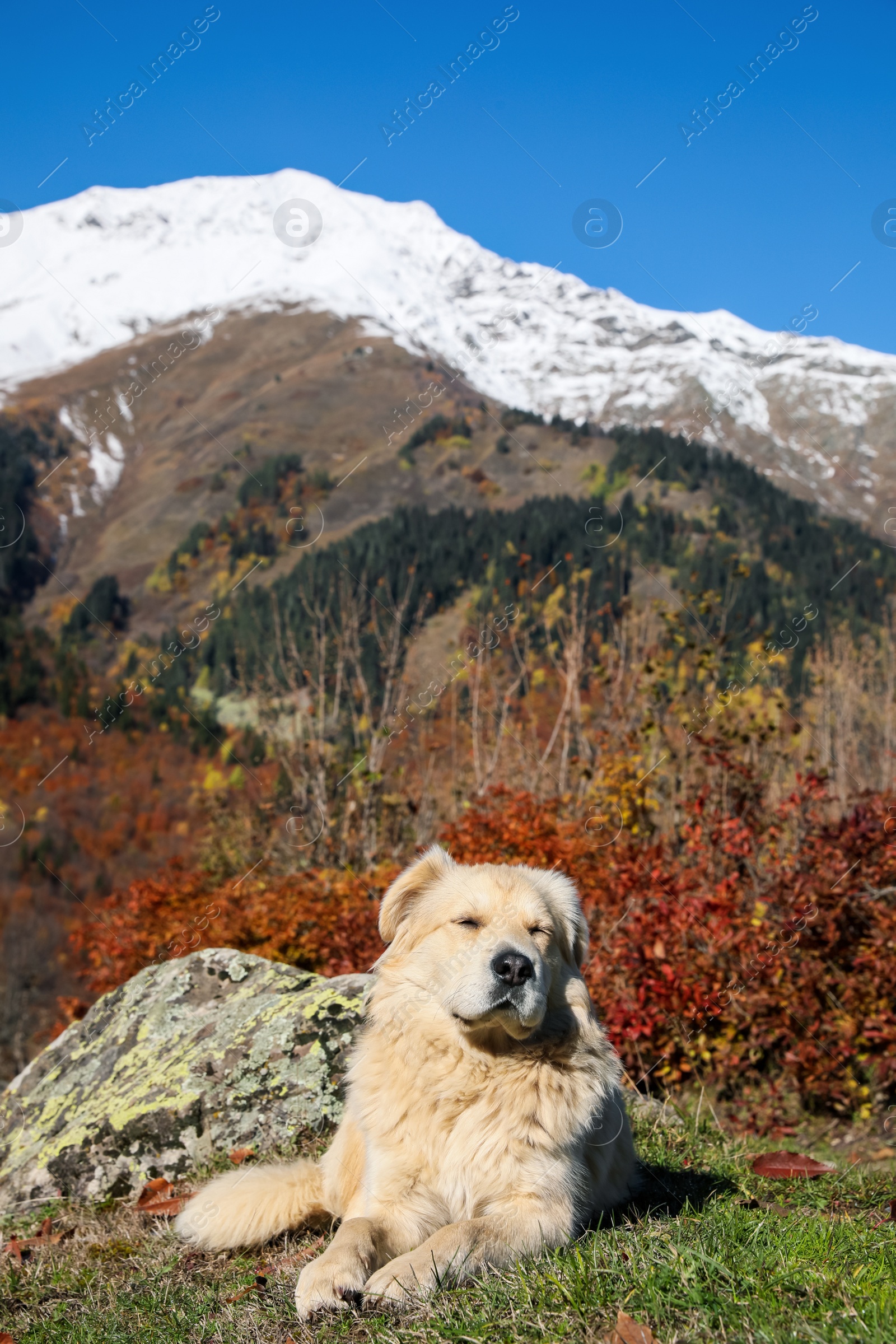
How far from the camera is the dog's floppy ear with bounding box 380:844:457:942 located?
11.6 feet

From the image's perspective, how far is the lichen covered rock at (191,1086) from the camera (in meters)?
4.95

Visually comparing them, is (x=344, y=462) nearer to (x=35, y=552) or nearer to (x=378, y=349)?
(x=35, y=552)

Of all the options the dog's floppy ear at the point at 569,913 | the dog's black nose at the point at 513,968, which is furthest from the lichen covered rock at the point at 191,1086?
the dog's black nose at the point at 513,968

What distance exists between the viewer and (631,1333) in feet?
7.38

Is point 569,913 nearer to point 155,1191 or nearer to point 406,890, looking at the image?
point 406,890

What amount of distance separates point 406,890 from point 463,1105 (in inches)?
31.4

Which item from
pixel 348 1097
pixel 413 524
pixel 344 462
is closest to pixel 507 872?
pixel 348 1097

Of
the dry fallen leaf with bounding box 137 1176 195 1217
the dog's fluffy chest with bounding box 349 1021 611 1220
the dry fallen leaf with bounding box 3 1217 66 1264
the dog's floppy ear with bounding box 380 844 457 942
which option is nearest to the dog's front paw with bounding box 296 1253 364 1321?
the dog's fluffy chest with bounding box 349 1021 611 1220

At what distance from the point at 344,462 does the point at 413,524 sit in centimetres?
5037

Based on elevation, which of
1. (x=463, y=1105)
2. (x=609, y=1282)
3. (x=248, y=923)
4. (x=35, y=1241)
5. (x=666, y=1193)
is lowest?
(x=35, y=1241)

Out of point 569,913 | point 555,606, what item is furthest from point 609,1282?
point 555,606

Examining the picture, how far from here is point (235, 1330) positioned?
2.81 meters

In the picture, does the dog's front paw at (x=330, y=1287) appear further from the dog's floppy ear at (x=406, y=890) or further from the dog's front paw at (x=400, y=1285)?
the dog's floppy ear at (x=406, y=890)

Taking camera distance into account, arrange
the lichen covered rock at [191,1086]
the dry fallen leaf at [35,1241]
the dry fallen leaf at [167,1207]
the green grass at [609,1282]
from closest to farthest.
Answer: the green grass at [609,1282], the dry fallen leaf at [35,1241], the dry fallen leaf at [167,1207], the lichen covered rock at [191,1086]
